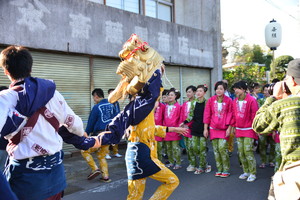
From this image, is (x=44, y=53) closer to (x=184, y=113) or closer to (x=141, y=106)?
(x=184, y=113)

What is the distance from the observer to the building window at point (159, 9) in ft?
37.2

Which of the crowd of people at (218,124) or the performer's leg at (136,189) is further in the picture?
the crowd of people at (218,124)

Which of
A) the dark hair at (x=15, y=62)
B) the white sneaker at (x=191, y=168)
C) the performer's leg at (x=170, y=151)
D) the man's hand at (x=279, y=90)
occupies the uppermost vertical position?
the dark hair at (x=15, y=62)

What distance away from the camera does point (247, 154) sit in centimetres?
568

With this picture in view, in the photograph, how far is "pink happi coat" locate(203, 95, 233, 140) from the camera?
19.6ft

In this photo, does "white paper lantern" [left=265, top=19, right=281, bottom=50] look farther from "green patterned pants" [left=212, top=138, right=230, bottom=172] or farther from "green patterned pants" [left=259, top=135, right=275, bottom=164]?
"green patterned pants" [left=212, top=138, right=230, bottom=172]

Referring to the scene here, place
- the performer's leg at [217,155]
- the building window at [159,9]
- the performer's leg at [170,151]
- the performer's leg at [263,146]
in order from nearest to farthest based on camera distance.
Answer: the performer's leg at [217,155] → the performer's leg at [263,146] → the performer's leg at [170,151] → the building window at [159,9]

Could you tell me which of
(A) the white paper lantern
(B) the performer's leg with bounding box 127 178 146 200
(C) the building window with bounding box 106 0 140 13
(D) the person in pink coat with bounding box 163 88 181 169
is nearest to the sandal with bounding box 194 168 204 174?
(D) the person in pink coat with bounding box 163 88 181 169

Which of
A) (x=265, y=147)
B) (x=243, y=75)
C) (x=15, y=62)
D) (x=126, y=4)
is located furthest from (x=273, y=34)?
(x=15, y=62)

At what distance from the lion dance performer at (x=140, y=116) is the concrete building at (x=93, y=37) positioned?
1.98 m

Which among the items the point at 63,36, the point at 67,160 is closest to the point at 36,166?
the point at 67,160

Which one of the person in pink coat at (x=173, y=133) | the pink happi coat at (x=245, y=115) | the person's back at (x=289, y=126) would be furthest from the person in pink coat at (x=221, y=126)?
the person's back at (x=289, y=126)

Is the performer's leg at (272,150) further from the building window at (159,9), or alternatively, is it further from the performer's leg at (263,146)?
the building window at (159,9)

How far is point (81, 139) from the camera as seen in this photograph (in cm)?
274
